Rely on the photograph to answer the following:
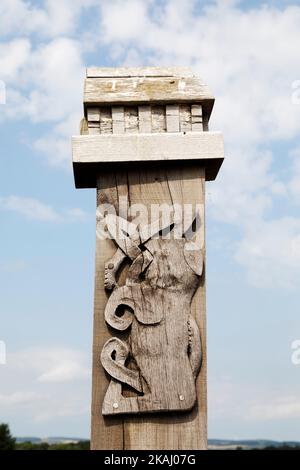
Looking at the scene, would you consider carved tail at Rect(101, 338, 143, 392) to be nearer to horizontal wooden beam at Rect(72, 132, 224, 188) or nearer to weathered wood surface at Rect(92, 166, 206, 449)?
weathered wood surface at Rect(92, 166, 206, 449)

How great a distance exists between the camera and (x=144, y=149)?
400 centimetres

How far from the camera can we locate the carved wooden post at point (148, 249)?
3.71 metres

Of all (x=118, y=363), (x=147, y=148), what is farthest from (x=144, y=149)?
Answer: (x=118, y=363)

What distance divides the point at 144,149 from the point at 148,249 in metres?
0.62

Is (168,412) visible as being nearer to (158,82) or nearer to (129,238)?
(129,238)

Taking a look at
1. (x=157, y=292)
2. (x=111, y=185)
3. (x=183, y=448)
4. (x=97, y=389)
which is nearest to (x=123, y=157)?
(x=111, y=185)

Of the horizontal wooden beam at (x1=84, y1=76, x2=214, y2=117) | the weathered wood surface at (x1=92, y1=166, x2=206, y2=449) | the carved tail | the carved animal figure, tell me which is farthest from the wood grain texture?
the carved tail

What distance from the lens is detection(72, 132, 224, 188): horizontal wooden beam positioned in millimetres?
3998

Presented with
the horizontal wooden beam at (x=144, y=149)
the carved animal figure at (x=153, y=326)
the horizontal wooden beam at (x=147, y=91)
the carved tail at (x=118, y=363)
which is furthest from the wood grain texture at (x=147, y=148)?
the carved tail at (x=118, y=363)

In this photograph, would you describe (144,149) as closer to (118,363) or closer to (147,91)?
(147,91)

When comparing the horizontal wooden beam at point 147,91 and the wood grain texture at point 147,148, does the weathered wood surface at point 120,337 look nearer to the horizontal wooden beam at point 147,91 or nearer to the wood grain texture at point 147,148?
the wood grain texture at point 147,148
